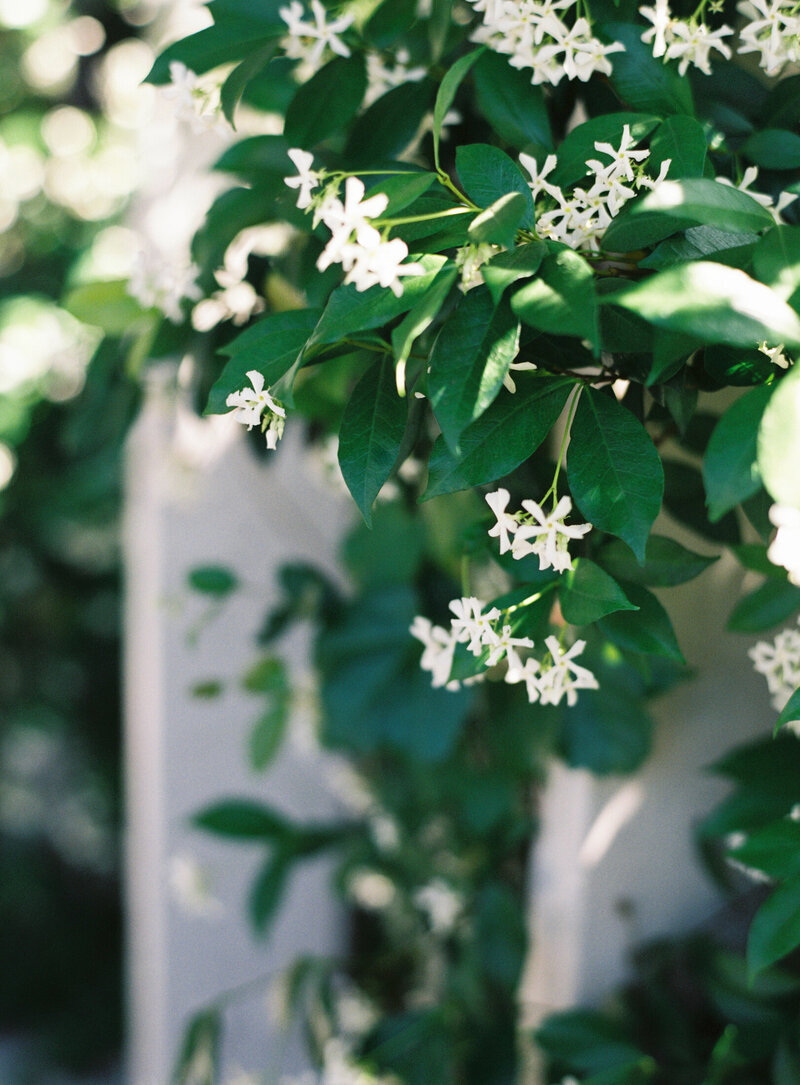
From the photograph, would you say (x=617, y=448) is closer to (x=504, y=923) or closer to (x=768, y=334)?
(x=768, y=334)

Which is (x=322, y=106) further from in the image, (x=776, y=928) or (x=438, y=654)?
(x=776, y=928)

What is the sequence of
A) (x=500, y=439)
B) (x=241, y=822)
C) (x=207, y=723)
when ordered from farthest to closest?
(x=207, y=723), (x=241, y=822), (x=500, y=439)

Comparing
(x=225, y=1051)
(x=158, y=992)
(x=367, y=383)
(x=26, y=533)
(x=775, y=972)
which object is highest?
(x=367, y=383)

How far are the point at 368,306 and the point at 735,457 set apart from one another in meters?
0.19

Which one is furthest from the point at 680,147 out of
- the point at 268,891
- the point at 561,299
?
the point at 268,891

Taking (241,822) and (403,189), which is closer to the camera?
(403,189)

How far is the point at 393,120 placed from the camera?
64cm

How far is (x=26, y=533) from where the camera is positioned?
227 cm

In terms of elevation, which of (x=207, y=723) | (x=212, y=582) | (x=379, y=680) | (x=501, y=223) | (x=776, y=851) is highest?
(x=501, y=223)

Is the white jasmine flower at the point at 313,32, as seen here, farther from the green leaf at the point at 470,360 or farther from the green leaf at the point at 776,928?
the green leaf at the point at 776,928

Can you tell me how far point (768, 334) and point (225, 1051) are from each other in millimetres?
1739

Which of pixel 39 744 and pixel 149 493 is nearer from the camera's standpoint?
pixel 149 493

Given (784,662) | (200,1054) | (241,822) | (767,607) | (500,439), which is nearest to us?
(500,439)

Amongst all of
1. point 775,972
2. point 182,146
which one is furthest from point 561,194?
point 182,146
